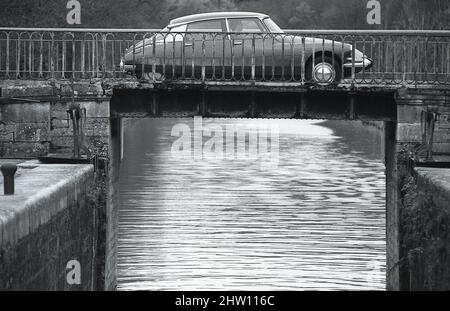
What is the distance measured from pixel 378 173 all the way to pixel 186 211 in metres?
13.3

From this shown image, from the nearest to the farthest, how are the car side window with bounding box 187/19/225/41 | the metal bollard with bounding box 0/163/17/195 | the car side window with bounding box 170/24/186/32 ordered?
the metal bollard with bounding box 0/163/17/195
the car side window with bounding box 187/19/225/41
the car side window with bounding box 170/24/186/32

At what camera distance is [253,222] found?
32.6 metres

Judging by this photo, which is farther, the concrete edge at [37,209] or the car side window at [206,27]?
the car side window at [206,27]

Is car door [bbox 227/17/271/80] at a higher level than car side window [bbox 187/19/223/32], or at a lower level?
lower

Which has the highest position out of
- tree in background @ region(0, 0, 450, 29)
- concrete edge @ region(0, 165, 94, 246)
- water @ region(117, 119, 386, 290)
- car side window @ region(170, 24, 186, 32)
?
tree in background @ region(0, 0, 450, 29)

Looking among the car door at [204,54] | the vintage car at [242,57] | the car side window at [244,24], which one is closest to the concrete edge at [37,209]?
the vintage car at [242,57]

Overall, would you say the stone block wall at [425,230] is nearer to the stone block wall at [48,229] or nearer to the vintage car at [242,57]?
the vintage car at [242,57]

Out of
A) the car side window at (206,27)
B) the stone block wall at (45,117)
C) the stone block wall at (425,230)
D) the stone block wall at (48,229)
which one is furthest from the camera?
the car side window at (206,27)

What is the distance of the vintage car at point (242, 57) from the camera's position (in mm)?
23547

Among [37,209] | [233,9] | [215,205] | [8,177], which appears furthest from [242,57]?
[233,9]

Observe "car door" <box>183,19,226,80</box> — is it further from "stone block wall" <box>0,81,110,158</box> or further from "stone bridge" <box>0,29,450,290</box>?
"stone block wall" <box>0,81,110,158</box>

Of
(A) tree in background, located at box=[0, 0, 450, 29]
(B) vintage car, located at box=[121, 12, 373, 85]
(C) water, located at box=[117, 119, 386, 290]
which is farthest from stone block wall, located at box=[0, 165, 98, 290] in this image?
(A) tree in background, located at box=[0, 0, 450, 29]

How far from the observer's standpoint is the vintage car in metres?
23.5

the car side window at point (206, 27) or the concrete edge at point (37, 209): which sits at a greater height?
the car side window at point (206, 27)
